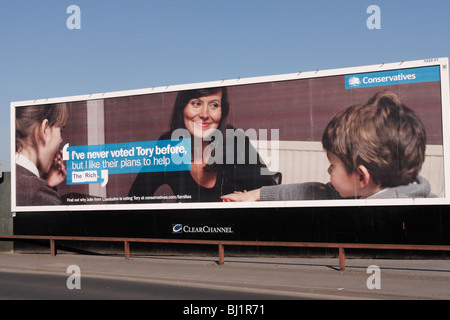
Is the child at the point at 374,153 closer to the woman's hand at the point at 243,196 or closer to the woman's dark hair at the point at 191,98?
the woman's hand at the point at 243,196

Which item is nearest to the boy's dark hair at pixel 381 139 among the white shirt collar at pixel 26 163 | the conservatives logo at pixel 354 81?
the conservatives logo at pixel 354 81

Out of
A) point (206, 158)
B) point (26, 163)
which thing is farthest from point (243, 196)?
point (26, 163)

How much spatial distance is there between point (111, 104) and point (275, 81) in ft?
23.1

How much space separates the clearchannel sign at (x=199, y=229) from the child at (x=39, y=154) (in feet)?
18.3

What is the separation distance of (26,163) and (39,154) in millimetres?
766

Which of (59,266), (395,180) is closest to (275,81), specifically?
(395,180)

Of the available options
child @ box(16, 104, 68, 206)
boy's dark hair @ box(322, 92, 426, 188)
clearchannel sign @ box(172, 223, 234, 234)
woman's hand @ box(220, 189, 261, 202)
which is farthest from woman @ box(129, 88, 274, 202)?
child @ box(16, 104, 68, 206)

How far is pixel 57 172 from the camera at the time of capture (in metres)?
25.1

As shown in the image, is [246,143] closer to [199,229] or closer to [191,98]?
[191,98]

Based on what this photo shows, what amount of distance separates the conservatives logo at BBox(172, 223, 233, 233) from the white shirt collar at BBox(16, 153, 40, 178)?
6.84m

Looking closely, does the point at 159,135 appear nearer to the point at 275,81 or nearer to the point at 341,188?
the point at 275,81

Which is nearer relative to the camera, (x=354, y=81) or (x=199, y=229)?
(x=354, y=81)

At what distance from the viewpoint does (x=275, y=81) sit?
21.4m

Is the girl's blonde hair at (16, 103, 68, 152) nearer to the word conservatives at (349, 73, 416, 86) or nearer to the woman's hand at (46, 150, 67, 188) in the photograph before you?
the woman's hand at (46, 150, 67, 188)
